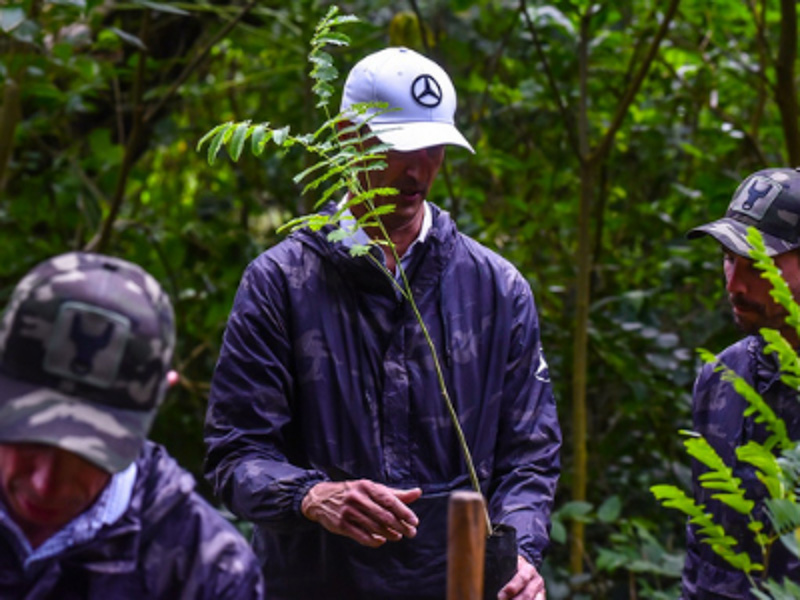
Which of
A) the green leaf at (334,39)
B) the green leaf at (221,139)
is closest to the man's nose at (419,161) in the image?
the green leaf at (334,39)

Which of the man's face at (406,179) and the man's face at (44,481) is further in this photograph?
the man's face at (406,179)

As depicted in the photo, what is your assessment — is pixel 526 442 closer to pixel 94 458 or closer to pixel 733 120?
pixel 94 458

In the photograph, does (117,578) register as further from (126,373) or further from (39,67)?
(39,67)

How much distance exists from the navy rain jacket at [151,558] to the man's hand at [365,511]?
61cm

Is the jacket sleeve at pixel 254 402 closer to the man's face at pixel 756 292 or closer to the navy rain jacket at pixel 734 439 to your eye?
the navy rain jacket at pixel 734 439

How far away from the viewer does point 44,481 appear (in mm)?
1549

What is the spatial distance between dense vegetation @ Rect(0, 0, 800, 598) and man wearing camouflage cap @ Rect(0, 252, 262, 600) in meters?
3.09

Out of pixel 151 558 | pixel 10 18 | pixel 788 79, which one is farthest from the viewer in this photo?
pixel 788 79

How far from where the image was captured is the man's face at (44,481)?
5.08 ft

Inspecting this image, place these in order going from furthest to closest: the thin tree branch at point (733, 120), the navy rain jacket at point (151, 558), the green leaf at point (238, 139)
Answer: the thin tree branch at point (733, 120) → the green leaf at point (238, 139) → the navy rain jacket at point (151, 558)

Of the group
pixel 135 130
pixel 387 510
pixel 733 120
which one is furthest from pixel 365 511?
pixel 733 120

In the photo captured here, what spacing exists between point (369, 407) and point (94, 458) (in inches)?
45.2

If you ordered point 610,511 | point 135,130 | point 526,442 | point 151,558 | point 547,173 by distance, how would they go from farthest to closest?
point 547,173 → point 135,130 → point 610,511 → point 526,442 → point 151,558

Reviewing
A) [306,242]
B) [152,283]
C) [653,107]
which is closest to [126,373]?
[152,283]
